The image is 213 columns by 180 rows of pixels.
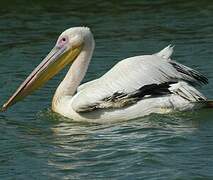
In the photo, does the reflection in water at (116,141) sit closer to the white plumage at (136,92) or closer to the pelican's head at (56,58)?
the white plumage at (136,92)

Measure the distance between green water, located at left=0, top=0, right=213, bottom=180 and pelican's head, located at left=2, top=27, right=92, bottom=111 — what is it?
0.29 meters

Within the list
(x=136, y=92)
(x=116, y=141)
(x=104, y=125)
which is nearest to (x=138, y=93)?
(x=136, y=92)

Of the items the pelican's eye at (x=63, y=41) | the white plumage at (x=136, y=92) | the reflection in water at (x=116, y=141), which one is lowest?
the reflection in water at (x=116, y=141)

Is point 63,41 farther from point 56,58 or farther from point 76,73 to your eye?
point 76,73

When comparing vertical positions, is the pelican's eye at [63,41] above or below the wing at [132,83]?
above

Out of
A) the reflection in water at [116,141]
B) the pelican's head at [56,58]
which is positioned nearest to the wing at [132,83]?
the reflection in water at [116,141]

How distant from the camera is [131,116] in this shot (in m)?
8.74

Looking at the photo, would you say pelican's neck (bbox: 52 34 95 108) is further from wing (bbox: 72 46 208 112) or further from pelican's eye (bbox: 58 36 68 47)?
wing (bbox: 72 46 208 112)

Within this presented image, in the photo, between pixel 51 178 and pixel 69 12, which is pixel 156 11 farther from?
pixel 51 178

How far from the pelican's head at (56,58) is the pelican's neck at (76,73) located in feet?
0.19

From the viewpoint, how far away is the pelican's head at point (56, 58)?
9.32 m

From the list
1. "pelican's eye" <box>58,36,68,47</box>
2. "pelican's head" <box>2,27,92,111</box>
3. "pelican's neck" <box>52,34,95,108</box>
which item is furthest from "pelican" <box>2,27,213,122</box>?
"pelican's eye" <box>58,36,68,47</box>

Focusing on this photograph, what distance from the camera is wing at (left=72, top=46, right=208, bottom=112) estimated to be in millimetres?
8586

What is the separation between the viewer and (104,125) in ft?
28.7
